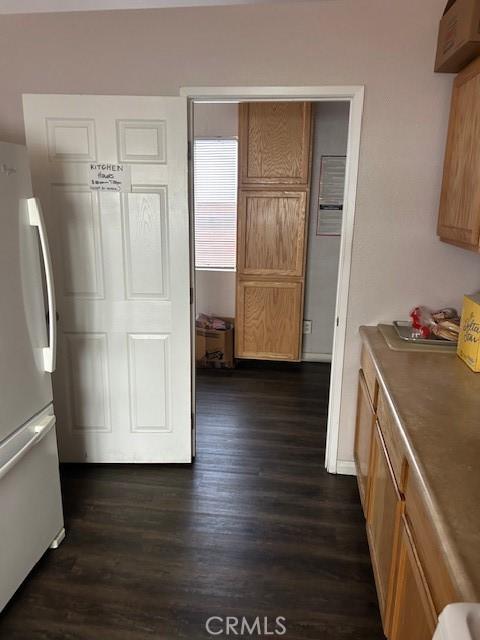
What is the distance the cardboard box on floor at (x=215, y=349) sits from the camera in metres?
A: 4.25

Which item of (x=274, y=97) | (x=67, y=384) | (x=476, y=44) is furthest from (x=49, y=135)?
(x=476, y=44)

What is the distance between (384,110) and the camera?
221 cm

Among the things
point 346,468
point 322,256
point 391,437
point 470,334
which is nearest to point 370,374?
point 470,334

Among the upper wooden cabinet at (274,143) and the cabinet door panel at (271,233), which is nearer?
the upper wooden cabinet at (274,143)

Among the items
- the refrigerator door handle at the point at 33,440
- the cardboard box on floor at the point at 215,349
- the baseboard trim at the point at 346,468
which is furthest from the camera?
the cardboard box on floor at the point at 215,349

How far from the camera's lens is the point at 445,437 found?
52.2 inches

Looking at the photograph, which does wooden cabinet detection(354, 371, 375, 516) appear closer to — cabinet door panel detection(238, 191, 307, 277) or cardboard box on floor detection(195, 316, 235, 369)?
cabinet door panel detection(238, 191, 307, 277)

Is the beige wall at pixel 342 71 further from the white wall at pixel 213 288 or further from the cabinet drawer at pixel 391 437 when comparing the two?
the white wall at pixel 213 288

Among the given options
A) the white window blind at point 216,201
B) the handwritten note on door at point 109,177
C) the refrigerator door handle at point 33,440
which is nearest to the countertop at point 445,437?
the refrigerator door handle at point 33,440

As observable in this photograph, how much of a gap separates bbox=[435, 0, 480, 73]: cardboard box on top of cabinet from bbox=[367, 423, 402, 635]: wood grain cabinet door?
5.04ft

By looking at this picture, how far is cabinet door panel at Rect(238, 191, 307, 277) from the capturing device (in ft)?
12.8

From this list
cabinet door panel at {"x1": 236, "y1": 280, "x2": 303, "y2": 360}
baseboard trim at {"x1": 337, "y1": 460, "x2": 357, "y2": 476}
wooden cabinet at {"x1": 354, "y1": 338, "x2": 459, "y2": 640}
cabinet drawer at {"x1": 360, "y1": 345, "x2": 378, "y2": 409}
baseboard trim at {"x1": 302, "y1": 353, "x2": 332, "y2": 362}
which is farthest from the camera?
baseboard trim at {"x1": 302, "y1": 353, "x2": 332, "y2": 362}

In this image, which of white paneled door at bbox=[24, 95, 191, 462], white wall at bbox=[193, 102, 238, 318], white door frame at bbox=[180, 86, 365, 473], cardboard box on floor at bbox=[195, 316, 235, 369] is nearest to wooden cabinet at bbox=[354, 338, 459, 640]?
white door frame at bbox=[180, 86, 365, 473]

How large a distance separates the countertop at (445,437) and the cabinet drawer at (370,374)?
0.08m
